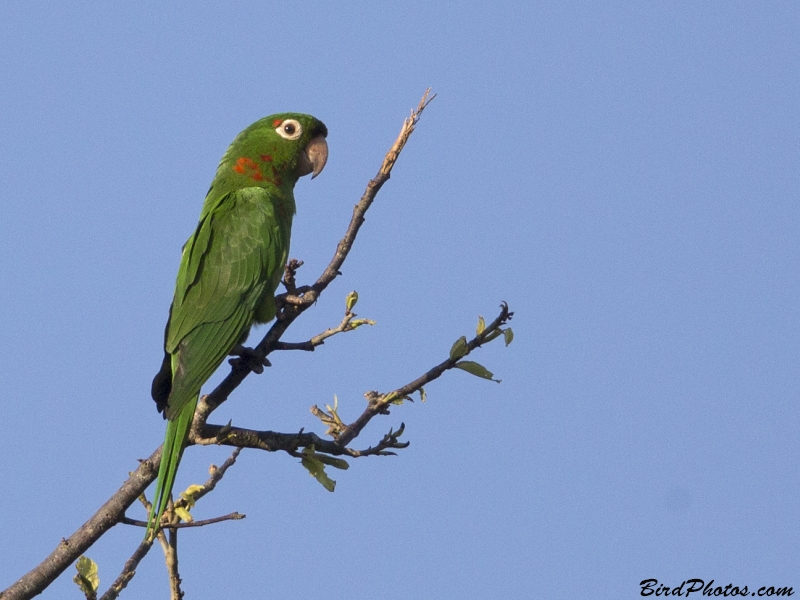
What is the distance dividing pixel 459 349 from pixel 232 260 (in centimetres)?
232

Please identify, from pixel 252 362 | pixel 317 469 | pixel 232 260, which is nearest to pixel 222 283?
pixel 232 260

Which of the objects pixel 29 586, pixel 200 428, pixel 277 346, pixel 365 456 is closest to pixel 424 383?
pixel 365 456

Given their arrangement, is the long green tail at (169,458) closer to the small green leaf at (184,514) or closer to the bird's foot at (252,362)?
the small green leaf at (184,514)

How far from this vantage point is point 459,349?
370cm

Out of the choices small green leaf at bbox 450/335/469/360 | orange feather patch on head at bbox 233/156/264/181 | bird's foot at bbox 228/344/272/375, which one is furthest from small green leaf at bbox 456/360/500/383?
orange feather patch on head at bbox 233/156/264/181

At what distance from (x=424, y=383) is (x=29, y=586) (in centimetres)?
186

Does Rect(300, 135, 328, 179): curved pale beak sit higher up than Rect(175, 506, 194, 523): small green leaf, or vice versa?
Rect(300, 135, 328, 179): curved pale beak

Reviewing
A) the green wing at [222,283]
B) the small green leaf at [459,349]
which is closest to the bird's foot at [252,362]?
the green wing at [222,283]

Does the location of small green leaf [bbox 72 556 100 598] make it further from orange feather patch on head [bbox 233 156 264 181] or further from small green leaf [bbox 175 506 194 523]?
orange feather patch on head [bbox 233 156 264 181]

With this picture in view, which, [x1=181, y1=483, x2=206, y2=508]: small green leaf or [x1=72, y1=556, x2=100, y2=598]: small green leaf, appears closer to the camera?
→ [x1=72, y1=556, x2=100, y2=598]: small green leaf

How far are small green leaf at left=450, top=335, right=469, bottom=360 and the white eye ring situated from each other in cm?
335

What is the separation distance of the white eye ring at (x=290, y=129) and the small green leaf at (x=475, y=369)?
10.9 ft

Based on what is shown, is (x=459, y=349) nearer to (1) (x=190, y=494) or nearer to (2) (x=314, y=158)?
(1) (x=190, y=494)

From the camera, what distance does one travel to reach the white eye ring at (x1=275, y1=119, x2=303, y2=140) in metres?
6.50
